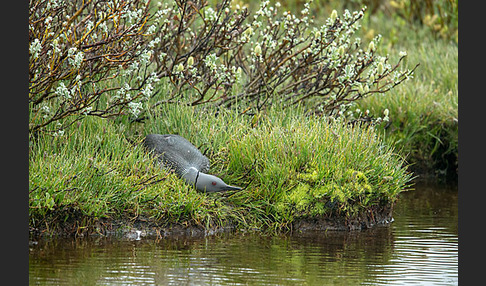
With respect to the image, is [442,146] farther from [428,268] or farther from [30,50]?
[30,50]

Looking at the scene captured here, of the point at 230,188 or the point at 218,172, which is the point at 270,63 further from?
the point at 230,188

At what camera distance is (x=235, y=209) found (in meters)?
8.34

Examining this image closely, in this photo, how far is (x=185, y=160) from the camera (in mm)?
8586

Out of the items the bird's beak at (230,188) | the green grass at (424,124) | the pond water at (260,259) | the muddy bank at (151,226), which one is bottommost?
the pond water at (260,259)

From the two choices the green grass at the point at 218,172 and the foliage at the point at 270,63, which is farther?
the foliage at the point at 270,63

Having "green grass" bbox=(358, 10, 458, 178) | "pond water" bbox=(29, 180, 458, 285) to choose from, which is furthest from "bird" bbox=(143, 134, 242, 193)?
"green grass" bbox=(358, 10, 458, 178)

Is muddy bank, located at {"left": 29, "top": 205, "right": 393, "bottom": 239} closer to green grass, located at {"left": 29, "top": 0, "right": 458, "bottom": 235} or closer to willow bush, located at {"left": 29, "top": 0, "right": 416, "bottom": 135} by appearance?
green grass, located at {"left": 29, "top": 0, "right": 458, "bottom": 235}

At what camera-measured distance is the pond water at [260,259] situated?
621 cm

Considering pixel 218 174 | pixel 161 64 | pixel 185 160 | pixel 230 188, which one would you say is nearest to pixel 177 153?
pixel 185 160

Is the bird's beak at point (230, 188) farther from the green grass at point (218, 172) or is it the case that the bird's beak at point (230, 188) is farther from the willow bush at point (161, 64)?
the willow bush at point (161, 64)

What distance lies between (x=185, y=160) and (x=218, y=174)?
1.39 feet

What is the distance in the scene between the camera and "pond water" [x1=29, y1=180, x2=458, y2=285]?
621cm

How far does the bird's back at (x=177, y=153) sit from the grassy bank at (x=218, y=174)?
0.17 meters

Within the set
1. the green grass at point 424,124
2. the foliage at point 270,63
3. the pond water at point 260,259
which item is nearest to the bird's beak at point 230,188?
the pond water at point 260,259
